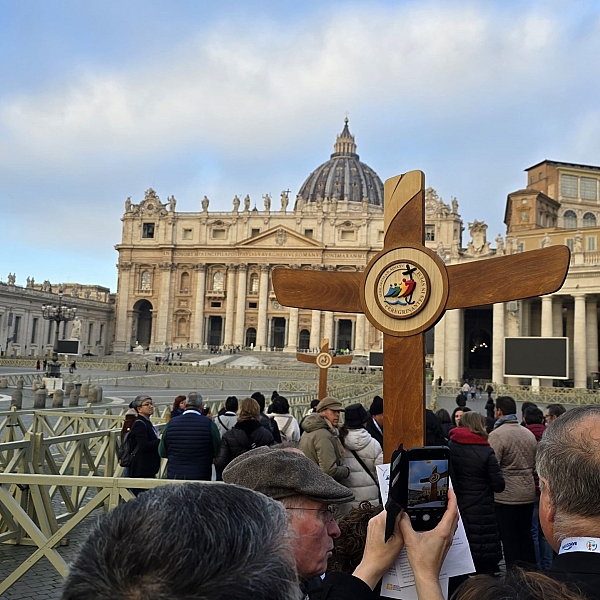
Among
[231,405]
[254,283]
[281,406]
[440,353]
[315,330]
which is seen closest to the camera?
[281,406]

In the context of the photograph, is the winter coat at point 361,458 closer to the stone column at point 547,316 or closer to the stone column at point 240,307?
the stone column at point 547,316

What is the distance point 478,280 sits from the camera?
326 centimetres

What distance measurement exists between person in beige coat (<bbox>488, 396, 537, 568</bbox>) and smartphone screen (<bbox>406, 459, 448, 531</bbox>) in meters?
3.98

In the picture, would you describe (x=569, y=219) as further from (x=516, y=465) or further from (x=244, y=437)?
(x=244, y=437)

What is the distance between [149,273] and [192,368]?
36314 millimetres

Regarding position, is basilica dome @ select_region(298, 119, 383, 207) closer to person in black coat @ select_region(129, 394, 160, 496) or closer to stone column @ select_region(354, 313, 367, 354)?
stone column @ select_region(354, 313, 367, 354)

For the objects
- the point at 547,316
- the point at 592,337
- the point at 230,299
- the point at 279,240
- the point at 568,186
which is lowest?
the point at 592,337

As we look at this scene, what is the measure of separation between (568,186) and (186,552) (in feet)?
172

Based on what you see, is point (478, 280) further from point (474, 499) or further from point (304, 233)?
point (304, 233)

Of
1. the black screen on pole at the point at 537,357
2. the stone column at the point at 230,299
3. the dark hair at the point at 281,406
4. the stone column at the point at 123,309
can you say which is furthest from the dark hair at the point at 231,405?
the stone column at the point at 123,309

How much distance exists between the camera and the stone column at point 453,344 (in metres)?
34.6

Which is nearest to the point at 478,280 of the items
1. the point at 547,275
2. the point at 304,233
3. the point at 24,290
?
the point at 547,275

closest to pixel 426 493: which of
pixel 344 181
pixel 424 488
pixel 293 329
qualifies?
pixel 424 488

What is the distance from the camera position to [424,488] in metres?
1.82
